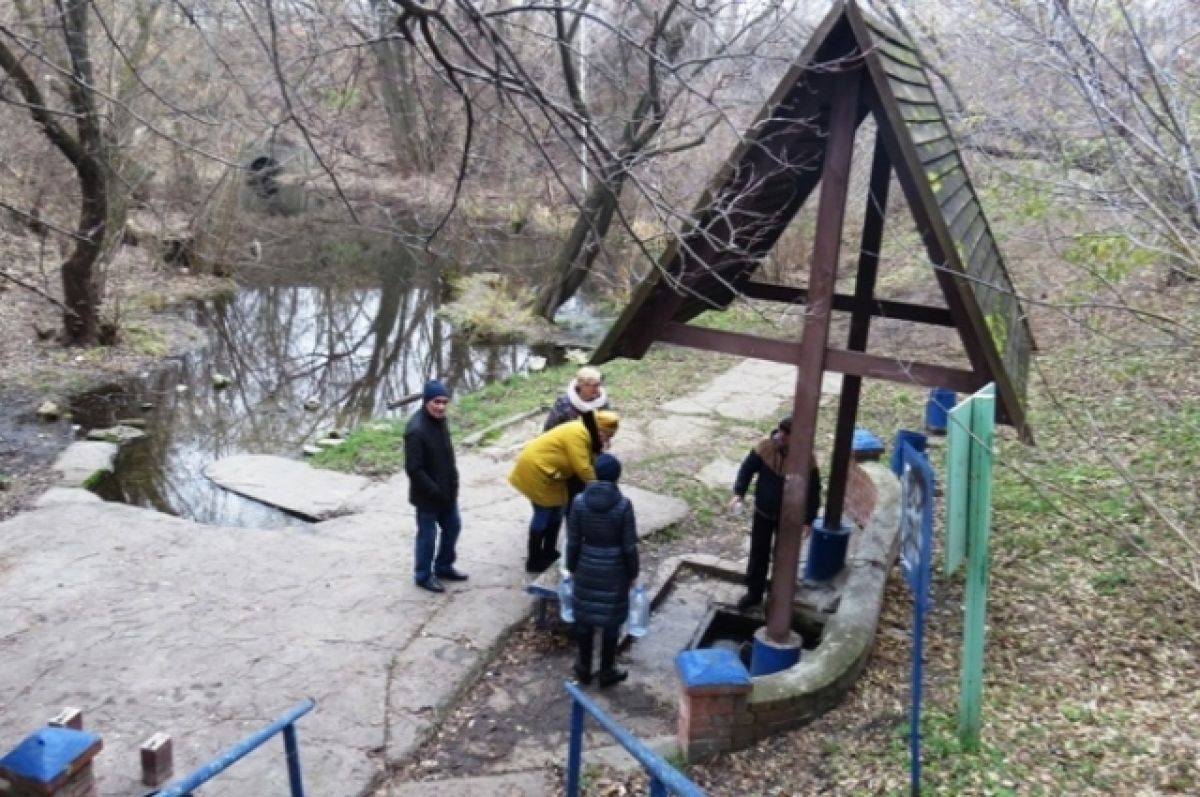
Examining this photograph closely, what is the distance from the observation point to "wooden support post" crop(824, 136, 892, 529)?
580 centimetres

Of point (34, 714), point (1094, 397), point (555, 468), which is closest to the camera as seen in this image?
point (34, 714)

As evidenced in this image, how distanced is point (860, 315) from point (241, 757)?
463cm

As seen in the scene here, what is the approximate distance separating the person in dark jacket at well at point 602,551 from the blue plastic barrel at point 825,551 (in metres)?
1.75

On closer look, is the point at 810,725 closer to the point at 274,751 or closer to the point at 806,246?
the point at 274,751

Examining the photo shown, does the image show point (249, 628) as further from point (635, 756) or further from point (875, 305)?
point (875, 305)

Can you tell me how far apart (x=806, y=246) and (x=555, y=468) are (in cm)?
1400

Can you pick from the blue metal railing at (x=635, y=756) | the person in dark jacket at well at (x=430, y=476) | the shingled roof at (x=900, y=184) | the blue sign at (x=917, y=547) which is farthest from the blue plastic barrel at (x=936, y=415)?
the blue metal railing at (x=635, y=756)

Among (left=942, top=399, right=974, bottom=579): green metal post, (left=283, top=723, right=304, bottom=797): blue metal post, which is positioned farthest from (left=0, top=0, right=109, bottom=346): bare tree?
(left=942, top=399, right=974, bottom=579): green metal post

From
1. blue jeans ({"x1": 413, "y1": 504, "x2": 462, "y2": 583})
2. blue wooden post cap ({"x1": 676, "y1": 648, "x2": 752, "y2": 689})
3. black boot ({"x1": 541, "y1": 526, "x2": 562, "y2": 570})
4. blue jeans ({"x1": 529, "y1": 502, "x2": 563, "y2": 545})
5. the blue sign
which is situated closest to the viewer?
the blue sign

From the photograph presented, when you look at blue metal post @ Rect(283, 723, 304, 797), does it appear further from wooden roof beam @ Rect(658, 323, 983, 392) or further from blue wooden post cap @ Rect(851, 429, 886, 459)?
blue wooden post cap @ Rect(851, 429, 886, 459)

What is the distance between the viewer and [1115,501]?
7211 mm

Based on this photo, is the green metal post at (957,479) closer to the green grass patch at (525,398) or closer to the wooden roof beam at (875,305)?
the wooden roof beam at (875,305)

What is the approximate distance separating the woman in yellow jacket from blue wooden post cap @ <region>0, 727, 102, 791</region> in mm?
3362

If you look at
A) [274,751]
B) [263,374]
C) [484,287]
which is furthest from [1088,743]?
[484,287]
